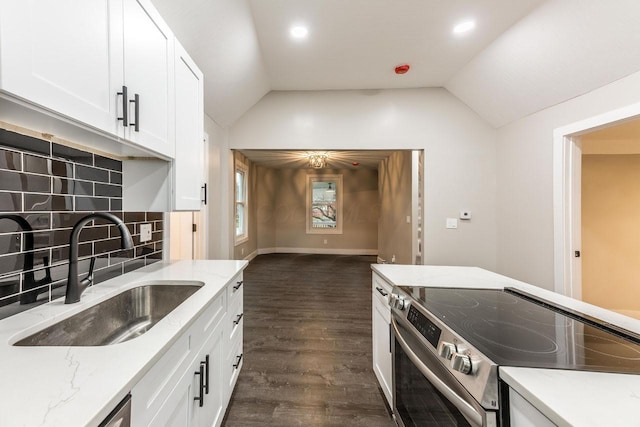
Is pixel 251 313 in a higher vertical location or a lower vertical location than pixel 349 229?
lower

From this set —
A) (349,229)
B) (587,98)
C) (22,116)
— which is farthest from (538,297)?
(349,229)

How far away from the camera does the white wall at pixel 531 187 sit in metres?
2.21

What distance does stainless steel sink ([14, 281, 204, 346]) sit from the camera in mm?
920

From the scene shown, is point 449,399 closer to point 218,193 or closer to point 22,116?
point 22,116

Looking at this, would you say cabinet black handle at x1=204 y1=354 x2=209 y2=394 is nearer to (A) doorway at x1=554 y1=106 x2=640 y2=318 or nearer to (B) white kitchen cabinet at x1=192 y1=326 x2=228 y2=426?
(B) white kitchen cabinet at x1=192 y1=326 x2=228 y2=426


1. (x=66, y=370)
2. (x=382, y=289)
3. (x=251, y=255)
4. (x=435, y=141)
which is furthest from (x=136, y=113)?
(x=251, y=255)

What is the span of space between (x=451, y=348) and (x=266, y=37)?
2.58 metres

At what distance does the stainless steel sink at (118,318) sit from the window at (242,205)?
13.7ft

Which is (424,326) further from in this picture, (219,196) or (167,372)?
(219,196)

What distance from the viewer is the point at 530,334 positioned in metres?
0.90

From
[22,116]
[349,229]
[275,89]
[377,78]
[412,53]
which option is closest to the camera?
[22,116]

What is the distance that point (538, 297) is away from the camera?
4.15ft

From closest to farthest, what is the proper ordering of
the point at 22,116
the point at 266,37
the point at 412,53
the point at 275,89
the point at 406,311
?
1. the point at 22,116
2. the point at 406,311
3. the point at 266,37
4. the point at 412,53
5. the point at 275,89

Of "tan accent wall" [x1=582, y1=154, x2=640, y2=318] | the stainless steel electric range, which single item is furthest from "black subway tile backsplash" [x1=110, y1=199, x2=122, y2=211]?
"tan accent wall" [x1=582, y1=154, x2=640, y2=318]
